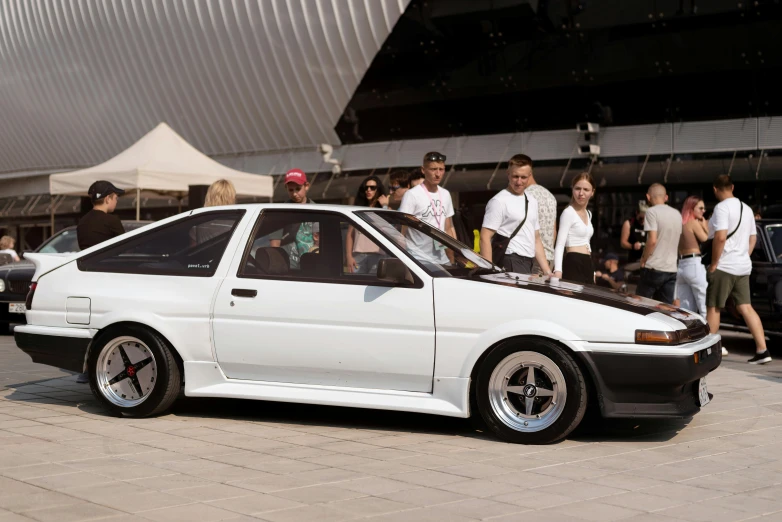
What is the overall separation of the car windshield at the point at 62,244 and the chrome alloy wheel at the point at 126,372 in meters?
7.12

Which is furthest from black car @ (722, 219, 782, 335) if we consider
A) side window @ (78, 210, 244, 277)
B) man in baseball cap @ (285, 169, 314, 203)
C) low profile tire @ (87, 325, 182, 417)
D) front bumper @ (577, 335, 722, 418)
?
low profile tire @ (87, 325, 182, 417)

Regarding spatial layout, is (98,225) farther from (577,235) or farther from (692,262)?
(692,262)

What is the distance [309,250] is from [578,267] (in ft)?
10.4

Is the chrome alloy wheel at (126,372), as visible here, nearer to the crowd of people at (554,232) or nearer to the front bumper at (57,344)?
the front bumper at (57,344)

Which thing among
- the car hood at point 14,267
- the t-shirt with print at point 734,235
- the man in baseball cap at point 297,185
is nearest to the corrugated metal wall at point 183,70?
the car hood at point 14,267

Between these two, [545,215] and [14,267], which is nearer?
[545,215]

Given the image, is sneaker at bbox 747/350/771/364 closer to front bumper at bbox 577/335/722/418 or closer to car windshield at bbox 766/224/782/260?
car windshield at bbox 766/224/782/260

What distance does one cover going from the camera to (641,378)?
20.4ft

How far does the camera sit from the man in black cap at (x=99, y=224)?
8.51m

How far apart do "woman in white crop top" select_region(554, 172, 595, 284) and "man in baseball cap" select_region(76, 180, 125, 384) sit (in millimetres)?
3523

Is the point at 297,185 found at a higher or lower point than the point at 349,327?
higher

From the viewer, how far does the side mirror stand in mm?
6504

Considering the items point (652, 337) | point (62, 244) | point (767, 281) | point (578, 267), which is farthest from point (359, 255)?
point (62, 244)

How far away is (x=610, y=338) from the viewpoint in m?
6.25
